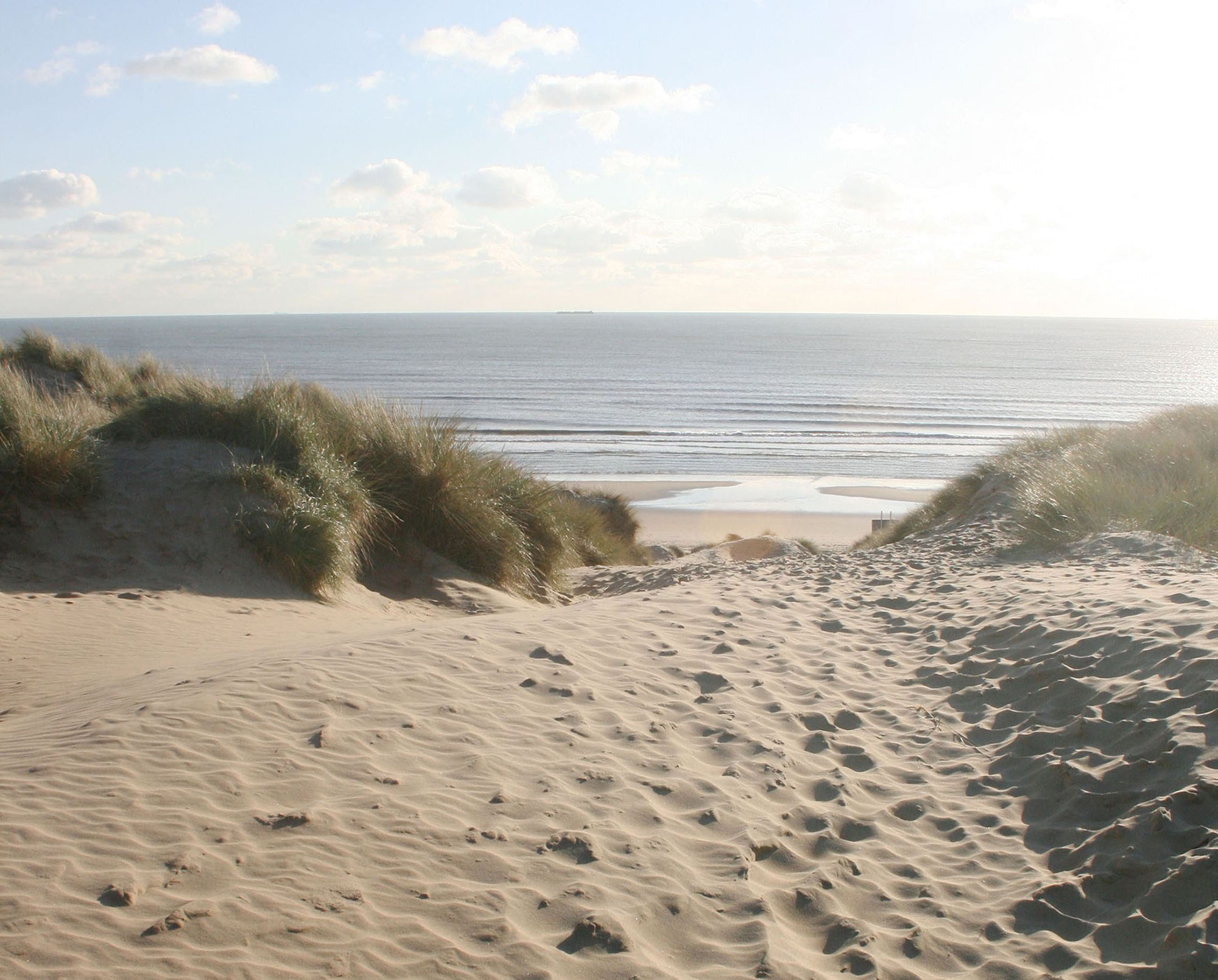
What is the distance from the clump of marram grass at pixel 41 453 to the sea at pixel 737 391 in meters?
2.46

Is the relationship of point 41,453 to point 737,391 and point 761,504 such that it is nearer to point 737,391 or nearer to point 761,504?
point 761,504

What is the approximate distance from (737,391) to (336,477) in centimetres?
4838

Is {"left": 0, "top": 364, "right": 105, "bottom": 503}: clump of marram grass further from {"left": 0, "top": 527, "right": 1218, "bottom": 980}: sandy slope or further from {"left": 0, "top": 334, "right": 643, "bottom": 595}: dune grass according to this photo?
{"left": 0, "top": 527, "right": 1218, "bottom": 980}: sandy slope

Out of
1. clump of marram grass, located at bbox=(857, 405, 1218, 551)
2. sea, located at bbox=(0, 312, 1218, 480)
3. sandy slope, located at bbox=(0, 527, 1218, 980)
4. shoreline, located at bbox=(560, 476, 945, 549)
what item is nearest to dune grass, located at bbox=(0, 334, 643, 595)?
sea, located at bbox=(0, 312, 1218, 480)

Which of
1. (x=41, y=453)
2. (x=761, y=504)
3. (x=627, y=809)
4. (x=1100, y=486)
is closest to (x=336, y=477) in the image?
(x=41, y=453)

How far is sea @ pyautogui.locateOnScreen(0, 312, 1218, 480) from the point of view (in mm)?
31875

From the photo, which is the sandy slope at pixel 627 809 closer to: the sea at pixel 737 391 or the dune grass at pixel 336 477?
the dune grass at pixel 336 477

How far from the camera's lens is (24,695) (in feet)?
19.0

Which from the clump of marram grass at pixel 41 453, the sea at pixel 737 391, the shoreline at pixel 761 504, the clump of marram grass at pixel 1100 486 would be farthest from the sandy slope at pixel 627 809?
the shoreline at pixel 761 504

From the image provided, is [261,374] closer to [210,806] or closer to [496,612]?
[496,612]

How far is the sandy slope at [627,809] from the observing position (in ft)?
10.0

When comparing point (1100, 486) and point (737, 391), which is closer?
point (1100, 486)

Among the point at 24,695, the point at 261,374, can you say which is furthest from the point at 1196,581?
the point at 261,374

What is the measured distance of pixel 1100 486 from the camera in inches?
475
